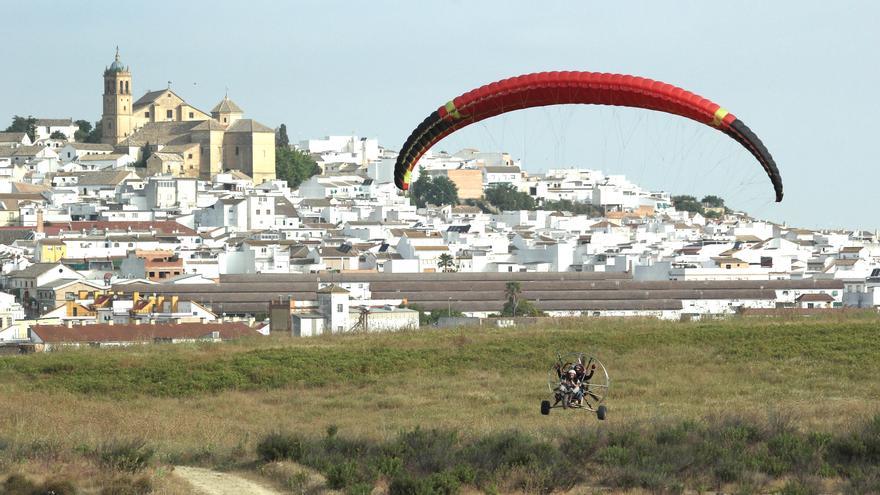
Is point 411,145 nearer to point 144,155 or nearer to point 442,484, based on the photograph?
point 442,484

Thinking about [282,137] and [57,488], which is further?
[282,137]

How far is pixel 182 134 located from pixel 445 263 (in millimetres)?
54637

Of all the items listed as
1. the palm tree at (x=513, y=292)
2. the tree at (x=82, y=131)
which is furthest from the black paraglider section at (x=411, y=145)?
the tree at (x=82, y=131)

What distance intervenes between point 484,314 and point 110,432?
3482 centimetres

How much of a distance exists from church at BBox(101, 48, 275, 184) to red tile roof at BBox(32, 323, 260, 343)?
250 ft

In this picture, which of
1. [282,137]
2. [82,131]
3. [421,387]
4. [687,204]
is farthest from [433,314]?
[82,131]

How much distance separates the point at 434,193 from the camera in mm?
121312

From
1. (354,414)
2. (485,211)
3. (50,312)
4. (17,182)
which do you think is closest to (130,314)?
(50,312)

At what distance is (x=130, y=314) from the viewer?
48.8m

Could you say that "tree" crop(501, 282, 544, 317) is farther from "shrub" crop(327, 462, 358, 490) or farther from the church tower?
the church tower

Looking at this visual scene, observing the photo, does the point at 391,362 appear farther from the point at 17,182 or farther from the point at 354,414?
the point at 17,182

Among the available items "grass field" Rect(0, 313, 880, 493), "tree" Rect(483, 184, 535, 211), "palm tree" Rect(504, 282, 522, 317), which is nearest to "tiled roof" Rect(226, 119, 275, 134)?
"tree" Rect(483, 184, 535, 211)

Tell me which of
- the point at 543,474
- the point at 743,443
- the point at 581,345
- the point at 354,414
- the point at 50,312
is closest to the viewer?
the point at 543,474

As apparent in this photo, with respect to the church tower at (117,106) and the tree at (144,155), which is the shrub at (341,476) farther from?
the church tower at (117,106)
